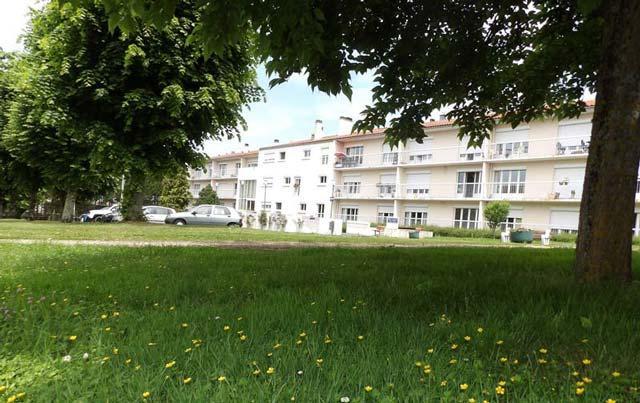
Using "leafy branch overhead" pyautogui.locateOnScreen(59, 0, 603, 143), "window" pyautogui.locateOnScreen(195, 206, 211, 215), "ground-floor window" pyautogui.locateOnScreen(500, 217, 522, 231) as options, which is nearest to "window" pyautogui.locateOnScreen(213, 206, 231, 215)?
"window" pyautogui.locateOnScreen(195, 206, 211, 215)

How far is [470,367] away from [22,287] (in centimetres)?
450

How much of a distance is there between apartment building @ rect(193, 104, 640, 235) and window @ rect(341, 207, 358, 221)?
0.11 metres

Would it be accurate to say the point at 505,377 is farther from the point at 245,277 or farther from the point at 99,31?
the point at 99,31

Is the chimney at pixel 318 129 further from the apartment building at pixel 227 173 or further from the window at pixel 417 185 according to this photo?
the window at pixel 417 185

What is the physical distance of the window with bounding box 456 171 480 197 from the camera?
37.3 m

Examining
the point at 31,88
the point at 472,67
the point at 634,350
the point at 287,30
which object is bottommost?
the point at 634,350

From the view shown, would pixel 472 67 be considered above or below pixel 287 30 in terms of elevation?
above

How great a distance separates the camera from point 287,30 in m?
4.55

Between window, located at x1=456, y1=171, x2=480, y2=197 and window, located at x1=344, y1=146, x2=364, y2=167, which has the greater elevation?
window, located at x1=344, y1=146, x2=364, y2=167

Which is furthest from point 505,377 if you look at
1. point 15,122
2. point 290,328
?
point 15,122

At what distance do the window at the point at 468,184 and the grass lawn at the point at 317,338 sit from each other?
3392 centimetres

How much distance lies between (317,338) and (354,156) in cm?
4498

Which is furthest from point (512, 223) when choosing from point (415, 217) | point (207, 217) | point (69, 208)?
point (69, 208)

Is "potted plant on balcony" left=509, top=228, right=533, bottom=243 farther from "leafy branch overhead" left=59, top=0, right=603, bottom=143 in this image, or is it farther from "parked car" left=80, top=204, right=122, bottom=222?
"parked car" left=80, top=204, right=122, bottom=222
